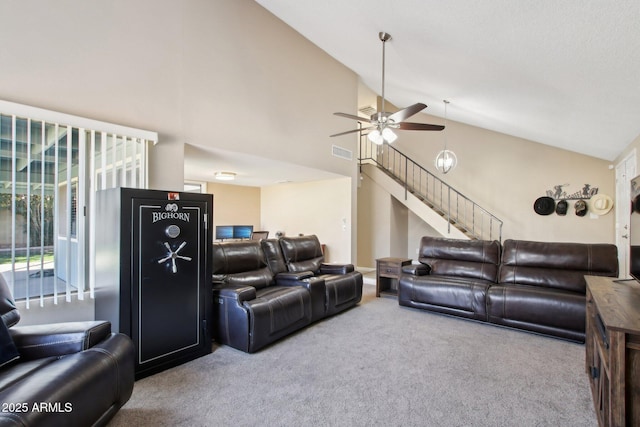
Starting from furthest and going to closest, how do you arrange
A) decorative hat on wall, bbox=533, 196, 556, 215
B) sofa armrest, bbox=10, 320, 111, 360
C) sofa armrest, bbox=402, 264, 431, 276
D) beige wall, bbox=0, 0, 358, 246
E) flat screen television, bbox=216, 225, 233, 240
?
flat screen television, bbox=216, 225, 233, 240
decorative hat on wall, bbox=533, 196, 556, 215
sofa armrest, bbox=402, 264, 431, 276
beige wall, bbox=0, 0, 358, 246
sofa armrest, bbox=10, 320, 111, 360

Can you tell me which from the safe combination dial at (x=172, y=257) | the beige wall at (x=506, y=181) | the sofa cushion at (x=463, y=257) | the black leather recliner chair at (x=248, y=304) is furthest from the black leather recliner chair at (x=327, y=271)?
the beige wall at (x=506, y=181)

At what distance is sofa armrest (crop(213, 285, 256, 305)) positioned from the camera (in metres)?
3.04

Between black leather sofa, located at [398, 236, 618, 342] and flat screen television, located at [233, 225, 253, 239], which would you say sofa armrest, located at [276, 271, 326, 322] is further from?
flat screen television, located at [233, 225, 253, 239]

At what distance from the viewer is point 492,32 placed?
2.74 meters

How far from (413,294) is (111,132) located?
410cm

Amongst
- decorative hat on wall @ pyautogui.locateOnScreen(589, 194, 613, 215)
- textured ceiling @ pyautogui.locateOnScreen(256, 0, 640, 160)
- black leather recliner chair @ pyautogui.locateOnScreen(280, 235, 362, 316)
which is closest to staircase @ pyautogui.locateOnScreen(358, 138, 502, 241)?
decorative hat on wall @ pyautogui.locateOnScreen(589, 194, 613, 215)

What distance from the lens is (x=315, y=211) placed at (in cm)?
706

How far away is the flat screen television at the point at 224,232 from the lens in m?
6.96

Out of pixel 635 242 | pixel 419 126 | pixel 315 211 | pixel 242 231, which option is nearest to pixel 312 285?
pixel 419 126

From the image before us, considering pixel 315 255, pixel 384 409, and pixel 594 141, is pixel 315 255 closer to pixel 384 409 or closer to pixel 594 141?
pixel 384 409

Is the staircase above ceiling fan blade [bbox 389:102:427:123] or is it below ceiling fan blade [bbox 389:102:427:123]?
below

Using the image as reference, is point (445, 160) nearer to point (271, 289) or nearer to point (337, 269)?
point (337, 269)

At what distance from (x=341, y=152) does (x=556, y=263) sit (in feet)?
12.8

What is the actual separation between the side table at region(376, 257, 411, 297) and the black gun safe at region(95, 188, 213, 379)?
3015 millimetres
